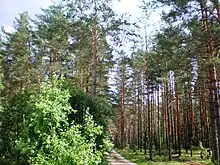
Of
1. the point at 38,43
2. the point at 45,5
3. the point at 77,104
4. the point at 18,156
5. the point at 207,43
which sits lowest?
the point at 18,156

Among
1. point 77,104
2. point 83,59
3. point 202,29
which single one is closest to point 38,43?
point 83,59

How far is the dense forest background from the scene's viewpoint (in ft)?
22.3

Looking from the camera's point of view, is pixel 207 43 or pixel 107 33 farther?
pixel 107 33

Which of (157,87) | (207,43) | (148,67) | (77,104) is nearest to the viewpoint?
(77,104)

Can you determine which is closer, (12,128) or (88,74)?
(12,128)

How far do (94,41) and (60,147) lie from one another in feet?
44.0

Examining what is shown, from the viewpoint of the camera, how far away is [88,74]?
2725cm

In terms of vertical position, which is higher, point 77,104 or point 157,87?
point 157,87

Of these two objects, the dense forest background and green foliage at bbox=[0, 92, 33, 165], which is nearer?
the dense forest background

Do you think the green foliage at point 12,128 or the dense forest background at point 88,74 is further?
the green foliage at point 12,128

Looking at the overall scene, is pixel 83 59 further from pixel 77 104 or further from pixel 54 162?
pixel 54 162

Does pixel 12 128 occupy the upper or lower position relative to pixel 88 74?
lower

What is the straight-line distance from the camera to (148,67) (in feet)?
99.7

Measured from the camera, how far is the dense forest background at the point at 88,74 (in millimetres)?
6785
